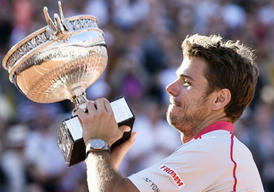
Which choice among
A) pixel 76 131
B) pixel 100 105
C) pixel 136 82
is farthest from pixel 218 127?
pixel 136 82

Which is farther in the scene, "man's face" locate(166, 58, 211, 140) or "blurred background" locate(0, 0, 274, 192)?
"blurred background" locate(0, 0, 274, 192)

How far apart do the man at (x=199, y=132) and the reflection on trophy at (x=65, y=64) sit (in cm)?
11

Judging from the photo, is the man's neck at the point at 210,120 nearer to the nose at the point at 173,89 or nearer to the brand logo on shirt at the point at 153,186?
the nose at the point at 173,89

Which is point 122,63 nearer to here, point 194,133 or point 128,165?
point 128,165

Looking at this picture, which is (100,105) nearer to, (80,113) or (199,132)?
(80,113)

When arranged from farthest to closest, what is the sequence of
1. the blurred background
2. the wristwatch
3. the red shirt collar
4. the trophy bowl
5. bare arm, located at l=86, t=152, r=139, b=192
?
1. the blurred background
2. the red shirt collar
3. the trophy bowl
4. the wristwatch
5. bare arm, located at l=86, t=152, r=139, b=192

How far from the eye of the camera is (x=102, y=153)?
2.04m

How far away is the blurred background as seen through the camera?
4.85 meters

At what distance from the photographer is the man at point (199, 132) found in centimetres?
196

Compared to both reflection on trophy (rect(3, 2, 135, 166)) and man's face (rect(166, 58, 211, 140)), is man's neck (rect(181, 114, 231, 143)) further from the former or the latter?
reflection on trophy (rect(3, 2, 135, 166))

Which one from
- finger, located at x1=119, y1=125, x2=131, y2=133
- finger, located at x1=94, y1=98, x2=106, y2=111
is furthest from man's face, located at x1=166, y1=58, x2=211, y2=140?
finger, located at x1=94, y1=98, x2=106, y2=111

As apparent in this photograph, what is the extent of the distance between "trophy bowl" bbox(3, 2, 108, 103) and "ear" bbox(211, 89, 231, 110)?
0.63 m

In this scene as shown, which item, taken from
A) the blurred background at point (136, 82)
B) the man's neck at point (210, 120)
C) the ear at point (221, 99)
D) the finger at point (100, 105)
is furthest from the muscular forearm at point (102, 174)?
the blurred background at point (136, 82)

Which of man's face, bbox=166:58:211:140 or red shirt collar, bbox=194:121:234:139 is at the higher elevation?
man's face, bbox=166:58:211:140
